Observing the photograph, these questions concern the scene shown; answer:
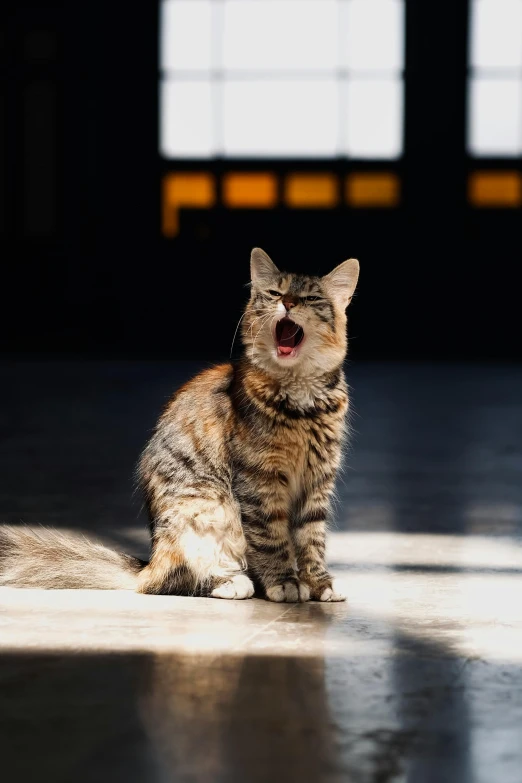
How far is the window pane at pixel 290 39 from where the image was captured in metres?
10.6

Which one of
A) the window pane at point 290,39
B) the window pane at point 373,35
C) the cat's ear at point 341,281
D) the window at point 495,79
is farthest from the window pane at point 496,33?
the cat's ear at point 341,281

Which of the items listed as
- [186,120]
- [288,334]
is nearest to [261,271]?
[288,334]

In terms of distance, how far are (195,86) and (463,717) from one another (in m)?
9.11

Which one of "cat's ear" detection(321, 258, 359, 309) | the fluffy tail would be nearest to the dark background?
"cat's ear" detection(321, 258, 359, 309)

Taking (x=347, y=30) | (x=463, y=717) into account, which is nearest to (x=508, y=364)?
(x=347, y=30)

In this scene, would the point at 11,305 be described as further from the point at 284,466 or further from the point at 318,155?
the point at 284,466

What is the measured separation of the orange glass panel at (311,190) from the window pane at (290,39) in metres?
0.88

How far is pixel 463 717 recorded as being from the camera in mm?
2275

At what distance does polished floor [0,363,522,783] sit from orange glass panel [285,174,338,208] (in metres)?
6.14

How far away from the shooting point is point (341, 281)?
3303mm

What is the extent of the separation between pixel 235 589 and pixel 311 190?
8.10 metres

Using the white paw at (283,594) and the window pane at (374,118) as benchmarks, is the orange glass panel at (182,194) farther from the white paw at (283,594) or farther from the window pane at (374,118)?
the white paw at (283,594)

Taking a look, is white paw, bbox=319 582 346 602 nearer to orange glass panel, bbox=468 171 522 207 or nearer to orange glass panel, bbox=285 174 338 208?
orange glass panel, bbox=285 174 338 208

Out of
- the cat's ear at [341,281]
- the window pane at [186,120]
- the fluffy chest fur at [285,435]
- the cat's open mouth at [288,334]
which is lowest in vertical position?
the fluffy chest fur at [285,435]
